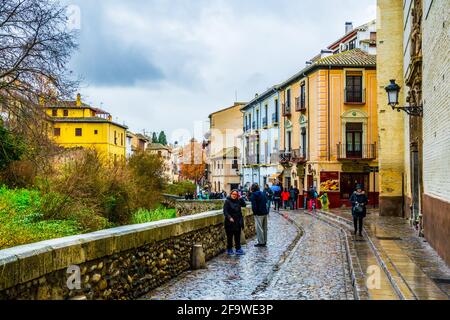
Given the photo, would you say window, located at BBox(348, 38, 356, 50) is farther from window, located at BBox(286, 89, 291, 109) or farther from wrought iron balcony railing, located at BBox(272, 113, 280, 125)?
wrought iron balcony railing, located at BBox(272, 113, 280, 125)

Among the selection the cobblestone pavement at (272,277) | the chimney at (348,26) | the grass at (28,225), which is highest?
the chimney at (348,26)

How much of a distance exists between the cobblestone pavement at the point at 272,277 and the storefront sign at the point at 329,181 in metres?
22.0

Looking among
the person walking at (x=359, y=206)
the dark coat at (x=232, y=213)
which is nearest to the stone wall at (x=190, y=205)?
the person walking at (x=359, y=206)

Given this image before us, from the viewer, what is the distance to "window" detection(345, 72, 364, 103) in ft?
128

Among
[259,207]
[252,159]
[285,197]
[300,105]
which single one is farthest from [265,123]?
[259,207]

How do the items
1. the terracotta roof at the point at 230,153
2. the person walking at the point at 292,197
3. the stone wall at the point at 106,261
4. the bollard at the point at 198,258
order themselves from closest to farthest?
the stone wall at the point at 106,261
the bollard at the point at 198,258
the person walking at the point at 292,197
the terracotta roof at the point at 230,153

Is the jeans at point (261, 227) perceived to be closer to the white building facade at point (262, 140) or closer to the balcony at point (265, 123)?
the white building facade at point (262, 140)

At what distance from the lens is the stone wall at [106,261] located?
18.5 ft

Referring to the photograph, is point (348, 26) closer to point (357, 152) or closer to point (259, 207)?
point (357, 152)

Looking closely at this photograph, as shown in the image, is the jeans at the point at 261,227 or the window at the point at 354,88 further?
the window at the point at 354,88

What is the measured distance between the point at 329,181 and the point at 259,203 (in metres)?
23.6

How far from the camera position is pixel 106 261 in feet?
25.7

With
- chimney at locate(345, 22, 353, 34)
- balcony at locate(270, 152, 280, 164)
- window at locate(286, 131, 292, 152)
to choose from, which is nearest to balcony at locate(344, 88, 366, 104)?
window at locate(286, 131, 292, 152)
